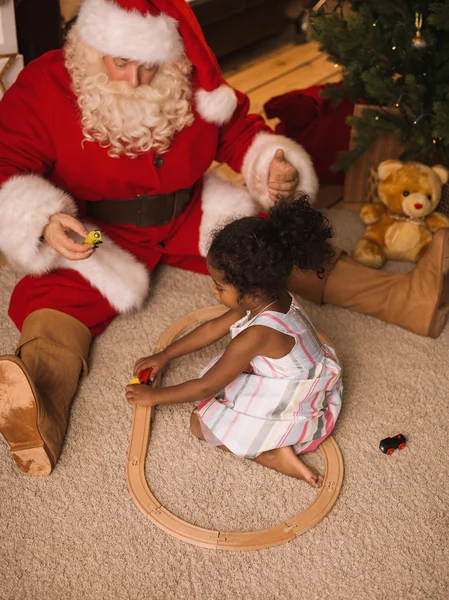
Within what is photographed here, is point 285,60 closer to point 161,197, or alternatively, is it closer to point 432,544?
point 161,197

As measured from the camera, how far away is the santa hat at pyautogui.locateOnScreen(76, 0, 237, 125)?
130cm

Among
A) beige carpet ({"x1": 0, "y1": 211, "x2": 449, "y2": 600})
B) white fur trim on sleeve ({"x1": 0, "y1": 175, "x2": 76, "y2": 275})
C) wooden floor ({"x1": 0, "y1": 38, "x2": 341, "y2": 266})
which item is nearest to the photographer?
beige carpet ({"x1": 0, "y1": 211, "x2": 449, "y2": 600})

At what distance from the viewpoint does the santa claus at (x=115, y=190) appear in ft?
4.38

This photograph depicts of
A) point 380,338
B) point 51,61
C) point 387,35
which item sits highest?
point 51,61

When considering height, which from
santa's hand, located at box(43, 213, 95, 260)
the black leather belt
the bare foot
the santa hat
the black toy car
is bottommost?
the black toy car

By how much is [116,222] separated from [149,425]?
534mm

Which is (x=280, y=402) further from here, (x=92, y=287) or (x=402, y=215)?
(x=402, y=215)

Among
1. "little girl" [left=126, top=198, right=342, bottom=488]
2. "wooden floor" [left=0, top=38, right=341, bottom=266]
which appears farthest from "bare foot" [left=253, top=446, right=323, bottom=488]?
"wooden floor" [left=0, top=38, right=341, bottom=266]

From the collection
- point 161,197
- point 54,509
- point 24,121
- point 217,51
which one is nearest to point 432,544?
point 54,509

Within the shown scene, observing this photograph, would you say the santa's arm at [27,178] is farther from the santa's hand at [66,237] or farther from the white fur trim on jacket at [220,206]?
the white fur trim on jacket at [220,206]

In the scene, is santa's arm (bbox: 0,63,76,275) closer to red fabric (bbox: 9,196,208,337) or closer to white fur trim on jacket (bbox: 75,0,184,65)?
red fabric (bbox: 9,196,208,337)

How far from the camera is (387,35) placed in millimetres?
1708

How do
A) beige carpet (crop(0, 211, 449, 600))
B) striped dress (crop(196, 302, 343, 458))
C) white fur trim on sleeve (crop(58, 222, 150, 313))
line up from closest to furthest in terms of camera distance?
beige carpet (crop(0, 211, 449, 600)), striped dress (crop(196, 302, 343, 458)), white fur trim on sleeve (crop(58, 222, 150, 313))

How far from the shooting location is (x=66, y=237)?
1.39 meters
